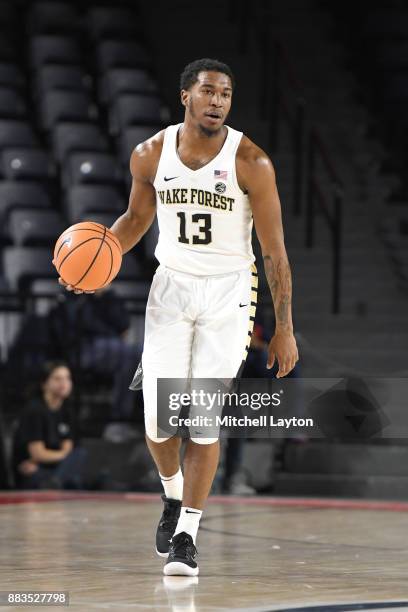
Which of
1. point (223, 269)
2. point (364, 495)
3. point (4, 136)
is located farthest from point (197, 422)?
point (4, 136)

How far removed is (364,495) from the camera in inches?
412

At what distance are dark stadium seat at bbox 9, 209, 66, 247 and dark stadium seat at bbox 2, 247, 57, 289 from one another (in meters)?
0.14

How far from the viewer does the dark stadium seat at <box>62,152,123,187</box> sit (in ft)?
43.6

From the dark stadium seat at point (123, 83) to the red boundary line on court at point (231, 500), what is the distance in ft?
19.3

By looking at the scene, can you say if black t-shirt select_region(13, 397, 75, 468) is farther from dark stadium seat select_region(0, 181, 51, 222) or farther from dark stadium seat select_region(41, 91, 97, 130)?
dark stadium seat select_region(41, 91, 97, 130)

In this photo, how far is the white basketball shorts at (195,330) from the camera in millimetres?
5652

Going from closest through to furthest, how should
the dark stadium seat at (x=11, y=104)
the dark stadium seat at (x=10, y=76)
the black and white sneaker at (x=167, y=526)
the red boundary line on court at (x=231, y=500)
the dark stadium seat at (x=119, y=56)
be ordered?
the black and white sneaker at (x=167, y=526), the red boundary line on court at (x=231, y=500), the dark stadium seat at (x=11, y=104), the dark stadium seat at (x=10, y=76), the dark stadium seat at (x=119, y=56)

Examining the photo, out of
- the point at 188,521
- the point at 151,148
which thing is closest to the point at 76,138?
the point at 151,148

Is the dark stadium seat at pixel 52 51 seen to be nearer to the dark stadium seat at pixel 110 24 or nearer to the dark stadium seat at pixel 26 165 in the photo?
the dark stadium seat at pixel 110 24

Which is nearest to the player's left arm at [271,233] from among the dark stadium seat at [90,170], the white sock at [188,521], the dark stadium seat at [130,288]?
the white sock at [188,521]

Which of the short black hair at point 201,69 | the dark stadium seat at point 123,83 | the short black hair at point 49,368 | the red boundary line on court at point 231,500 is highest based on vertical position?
the short black hair at point 201,69

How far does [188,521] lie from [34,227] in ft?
23.7

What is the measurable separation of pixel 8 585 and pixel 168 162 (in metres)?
1.89

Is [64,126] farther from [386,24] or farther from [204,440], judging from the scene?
[204,440]
